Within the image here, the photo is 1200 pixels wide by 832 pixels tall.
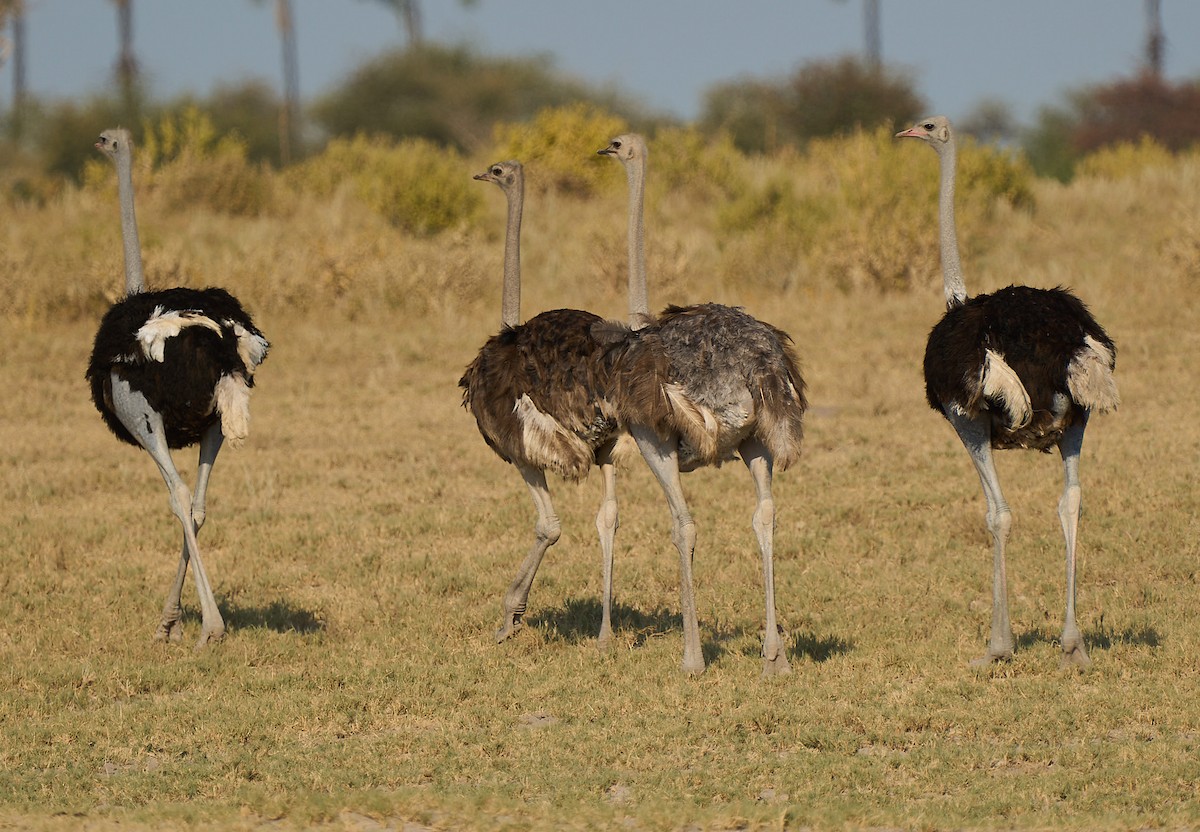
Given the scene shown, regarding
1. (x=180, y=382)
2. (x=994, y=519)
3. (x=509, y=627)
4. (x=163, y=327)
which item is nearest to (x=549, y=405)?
(x=509, y=627)

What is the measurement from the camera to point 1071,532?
7043 millimetres

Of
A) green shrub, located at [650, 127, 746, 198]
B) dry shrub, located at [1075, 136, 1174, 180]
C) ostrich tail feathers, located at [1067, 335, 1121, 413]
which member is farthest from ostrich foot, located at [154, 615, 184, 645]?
dry shrub, located at [1075, 136, 1174, 180]

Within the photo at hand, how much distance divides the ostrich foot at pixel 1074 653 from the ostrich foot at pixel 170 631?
407 centimetres

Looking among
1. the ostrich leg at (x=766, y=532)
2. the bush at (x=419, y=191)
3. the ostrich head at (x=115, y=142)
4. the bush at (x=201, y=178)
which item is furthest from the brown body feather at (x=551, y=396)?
the bush at (x=201, y=178)

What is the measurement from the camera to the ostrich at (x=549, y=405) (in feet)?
23.9

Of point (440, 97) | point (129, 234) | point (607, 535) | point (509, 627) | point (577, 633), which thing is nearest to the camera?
point (607, 535)

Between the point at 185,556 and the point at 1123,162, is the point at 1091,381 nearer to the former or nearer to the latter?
the point at 185,556

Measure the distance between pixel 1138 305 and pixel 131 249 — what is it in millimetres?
10277

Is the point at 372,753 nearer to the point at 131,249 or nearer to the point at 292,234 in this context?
the point at 131,249

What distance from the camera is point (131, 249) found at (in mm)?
8688

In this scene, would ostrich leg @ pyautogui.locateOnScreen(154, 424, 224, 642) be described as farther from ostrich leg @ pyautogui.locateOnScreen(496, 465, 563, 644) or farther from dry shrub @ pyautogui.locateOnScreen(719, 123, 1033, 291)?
dry shrub @ pyautogui.locateOnScreen(719, 123, 1033, 291)

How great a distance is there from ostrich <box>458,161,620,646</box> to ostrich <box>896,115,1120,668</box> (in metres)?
1.43

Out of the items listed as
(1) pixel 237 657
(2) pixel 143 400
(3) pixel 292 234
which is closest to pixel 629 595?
(1) pixel 237 657

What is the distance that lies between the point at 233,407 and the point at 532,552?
5.00 ft
